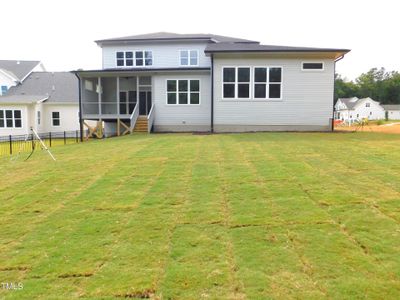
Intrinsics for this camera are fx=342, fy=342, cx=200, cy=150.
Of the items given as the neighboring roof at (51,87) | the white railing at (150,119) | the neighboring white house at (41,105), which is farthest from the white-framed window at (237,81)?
the neighboring roof at (51,87)

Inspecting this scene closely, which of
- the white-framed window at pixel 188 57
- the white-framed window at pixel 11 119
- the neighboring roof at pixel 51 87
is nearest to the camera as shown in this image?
the white-framed window at pixel 188 57

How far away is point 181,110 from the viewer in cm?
2098

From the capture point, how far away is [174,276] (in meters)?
3.37

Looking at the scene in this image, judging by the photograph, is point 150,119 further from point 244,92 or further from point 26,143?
point 26,143

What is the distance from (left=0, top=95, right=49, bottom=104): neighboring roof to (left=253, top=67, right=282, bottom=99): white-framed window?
20.4 m

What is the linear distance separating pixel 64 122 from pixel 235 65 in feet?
63.3

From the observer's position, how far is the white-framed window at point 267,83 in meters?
18.9

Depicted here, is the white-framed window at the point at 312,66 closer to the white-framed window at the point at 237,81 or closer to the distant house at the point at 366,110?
the white-framed window at the point at 237,81

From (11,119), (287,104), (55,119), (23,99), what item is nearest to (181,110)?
(287,104)

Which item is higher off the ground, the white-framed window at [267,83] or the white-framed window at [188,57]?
the white-framed window at [188,57]

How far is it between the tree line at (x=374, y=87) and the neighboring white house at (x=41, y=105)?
85.0 metres

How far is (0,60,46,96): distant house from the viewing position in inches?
1357

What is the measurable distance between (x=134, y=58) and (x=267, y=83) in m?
11.8

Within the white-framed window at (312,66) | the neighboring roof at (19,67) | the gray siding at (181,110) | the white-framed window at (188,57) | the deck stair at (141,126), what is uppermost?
the neighboring roof at (19,67)
